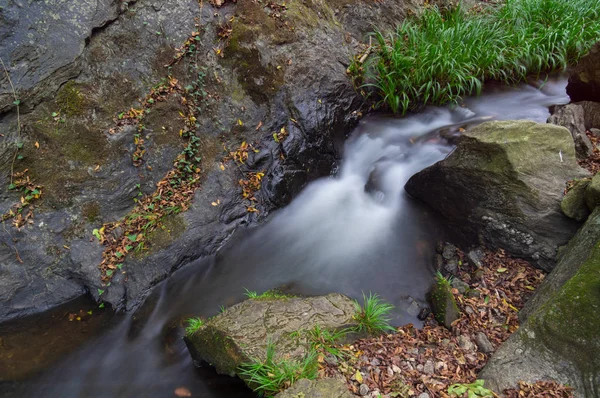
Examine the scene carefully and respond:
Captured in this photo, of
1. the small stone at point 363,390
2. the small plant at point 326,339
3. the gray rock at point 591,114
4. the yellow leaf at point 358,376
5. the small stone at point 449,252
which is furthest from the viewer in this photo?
the gray rock at point 591,114

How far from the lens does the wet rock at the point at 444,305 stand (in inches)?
138

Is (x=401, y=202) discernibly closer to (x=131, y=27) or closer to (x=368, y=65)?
(x=368, y=65)

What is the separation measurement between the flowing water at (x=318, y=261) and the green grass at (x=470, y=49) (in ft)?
1.40

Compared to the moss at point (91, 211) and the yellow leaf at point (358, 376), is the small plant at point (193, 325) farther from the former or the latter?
the moss at point (91, 211)

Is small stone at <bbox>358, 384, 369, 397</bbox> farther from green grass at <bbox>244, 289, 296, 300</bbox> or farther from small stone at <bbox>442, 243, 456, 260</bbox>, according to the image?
small stone at <bbox>442, 243, 456, 260</bbox>

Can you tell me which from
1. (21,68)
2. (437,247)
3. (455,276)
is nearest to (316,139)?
(437,247)

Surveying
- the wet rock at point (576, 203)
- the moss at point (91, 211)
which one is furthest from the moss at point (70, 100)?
the wet rock at point (576, 203)

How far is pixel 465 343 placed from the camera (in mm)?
3223

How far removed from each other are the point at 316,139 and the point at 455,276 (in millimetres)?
2552

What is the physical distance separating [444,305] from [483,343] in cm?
48

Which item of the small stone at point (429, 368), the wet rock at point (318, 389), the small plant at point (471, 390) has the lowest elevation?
the small stone at point (429, 368)

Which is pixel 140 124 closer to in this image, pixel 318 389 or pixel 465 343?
pixel 318 389

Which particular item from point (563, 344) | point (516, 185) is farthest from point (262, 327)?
point (516, 185)

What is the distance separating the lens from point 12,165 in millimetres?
4113
